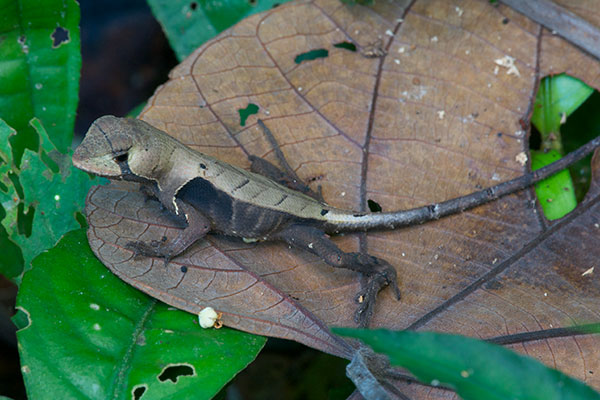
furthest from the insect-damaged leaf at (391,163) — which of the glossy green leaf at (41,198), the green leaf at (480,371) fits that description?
the green leaf at (480,371)

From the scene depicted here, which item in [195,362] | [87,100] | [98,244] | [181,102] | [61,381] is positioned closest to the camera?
[61,381]

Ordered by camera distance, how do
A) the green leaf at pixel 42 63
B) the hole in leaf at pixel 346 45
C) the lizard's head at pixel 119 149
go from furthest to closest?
1. the hole in leaf at pixel 346 45
2. the green leaf at pixel 42 63
3. the lizard's head at pixel 119 149

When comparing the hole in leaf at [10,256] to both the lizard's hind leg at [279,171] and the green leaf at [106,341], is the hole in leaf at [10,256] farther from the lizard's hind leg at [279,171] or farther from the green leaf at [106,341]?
the lizard's hind leg at [279,171]

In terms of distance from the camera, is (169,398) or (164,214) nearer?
(169,398)

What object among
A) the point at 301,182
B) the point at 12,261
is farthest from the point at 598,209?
the point at 12,261

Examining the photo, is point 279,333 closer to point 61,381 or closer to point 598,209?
point 61,381
